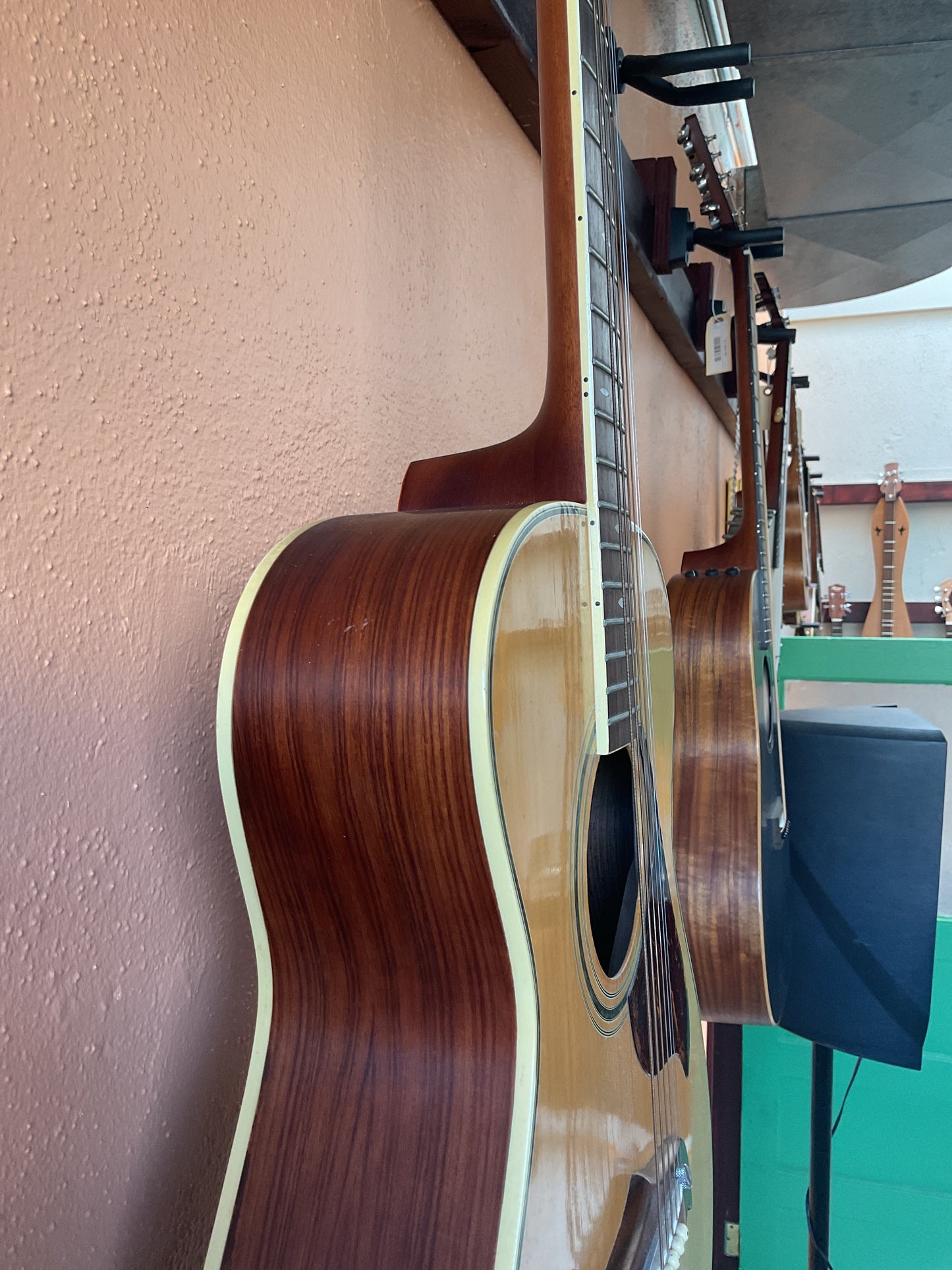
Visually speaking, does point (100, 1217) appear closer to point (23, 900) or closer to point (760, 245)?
point (23, 900)

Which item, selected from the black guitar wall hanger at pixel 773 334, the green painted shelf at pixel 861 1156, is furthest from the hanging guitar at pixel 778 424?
the green painted shelf at pixel 861 1156

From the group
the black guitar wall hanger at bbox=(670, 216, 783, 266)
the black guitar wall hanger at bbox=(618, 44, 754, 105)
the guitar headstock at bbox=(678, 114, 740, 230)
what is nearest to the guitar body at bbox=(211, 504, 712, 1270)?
the black guitar wall hanger at bbox=(618, 44, 754, 105)

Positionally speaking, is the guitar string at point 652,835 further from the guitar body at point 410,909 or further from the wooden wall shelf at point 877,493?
the wooden wall shelf at point 877,493

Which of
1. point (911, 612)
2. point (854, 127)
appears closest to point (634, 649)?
point (854, 127)

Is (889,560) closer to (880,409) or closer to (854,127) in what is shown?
(880,409)

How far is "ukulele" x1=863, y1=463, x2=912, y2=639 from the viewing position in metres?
4.76

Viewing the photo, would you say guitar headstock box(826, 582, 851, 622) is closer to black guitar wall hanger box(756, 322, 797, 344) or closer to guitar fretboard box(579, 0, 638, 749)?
black guitar wall hanger box(756, 322, 797, 344)

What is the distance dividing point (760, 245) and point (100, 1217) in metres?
1.34

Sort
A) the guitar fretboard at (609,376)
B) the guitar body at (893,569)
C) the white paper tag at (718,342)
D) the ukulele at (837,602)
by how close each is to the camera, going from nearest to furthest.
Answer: the guitar fretboard at (609,376)
the white paper tag at (718,342)
the guitar body at (893,569)
the ukulele at (837,602)

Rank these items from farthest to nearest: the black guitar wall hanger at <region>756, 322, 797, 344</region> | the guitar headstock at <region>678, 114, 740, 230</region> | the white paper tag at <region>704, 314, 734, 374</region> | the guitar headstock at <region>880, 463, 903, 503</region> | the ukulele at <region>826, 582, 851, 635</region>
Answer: the ukulele at <region>826, 582, 851, 635</region> → the guitar headstock at <region>880, 463, 903, 503</region> → the black guitar wall hanger at <region>756, 322, 797, 344</region> → the white paper tag at <region>704, 314, 734, 374</region> → the guitar headstock at <region>678, 114, 740, 230</region>

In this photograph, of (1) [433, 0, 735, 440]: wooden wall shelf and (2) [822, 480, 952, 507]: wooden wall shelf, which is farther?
(2) [822, 480, 952, 507]: wooden wall shelf

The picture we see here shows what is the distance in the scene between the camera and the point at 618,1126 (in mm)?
491

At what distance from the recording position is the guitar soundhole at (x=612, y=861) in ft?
1.83

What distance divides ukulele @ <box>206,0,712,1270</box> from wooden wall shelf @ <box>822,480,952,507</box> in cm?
498
